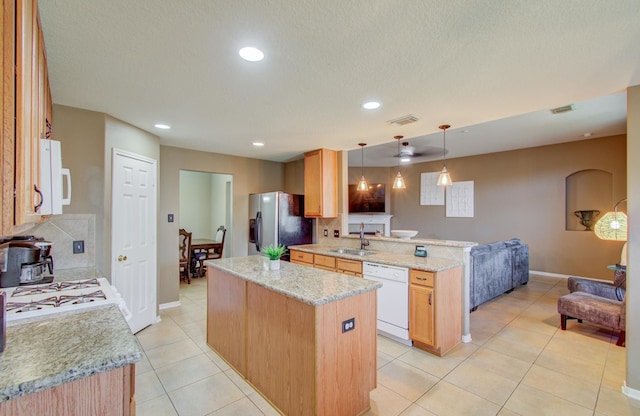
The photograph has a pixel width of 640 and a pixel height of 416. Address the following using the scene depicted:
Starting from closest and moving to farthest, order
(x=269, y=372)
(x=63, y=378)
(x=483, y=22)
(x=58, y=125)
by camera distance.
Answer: (x=63, y=378), (x=483, y=22), (x=269, y=372), (x=58, y=125)

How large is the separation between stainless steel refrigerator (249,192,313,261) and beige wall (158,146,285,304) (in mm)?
236

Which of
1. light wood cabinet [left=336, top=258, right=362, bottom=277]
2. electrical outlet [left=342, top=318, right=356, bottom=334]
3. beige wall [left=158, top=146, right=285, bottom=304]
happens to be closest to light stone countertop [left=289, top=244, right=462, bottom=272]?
light wood cabinet [left=336, top=258, right=362, bottom=277]

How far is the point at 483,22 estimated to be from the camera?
58.9 inches

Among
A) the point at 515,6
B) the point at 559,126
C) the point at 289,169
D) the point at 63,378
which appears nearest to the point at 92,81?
the point at 63,378

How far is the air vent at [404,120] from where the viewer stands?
3.04m

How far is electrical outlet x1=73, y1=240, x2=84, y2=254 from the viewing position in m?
2.65

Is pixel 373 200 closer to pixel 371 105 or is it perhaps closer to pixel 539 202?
pixel 539 202

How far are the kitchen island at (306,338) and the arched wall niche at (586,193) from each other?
595cm

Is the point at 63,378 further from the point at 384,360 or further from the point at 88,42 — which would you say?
the point at 384,360

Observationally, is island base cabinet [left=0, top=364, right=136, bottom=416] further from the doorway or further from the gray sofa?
the doorway

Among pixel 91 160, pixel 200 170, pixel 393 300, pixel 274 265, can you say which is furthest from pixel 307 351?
pixel 200 170

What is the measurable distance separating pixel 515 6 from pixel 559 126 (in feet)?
14.0

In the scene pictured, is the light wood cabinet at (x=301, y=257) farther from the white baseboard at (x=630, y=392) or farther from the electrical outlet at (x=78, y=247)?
the white baseboard at (x=630, y=392)

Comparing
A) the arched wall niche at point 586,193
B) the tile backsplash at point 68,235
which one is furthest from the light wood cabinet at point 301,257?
the arched wall niche at point 586,193
